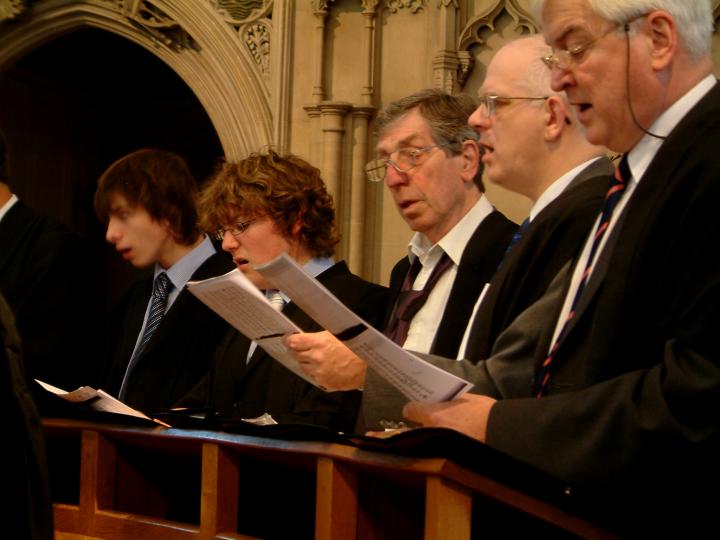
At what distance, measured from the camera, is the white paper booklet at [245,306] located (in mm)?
2520

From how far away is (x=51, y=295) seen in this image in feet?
14.5

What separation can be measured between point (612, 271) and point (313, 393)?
161 cm

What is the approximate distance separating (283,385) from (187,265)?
3.24ft

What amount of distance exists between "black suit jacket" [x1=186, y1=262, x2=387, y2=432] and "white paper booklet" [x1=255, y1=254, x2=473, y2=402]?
1.28 metres

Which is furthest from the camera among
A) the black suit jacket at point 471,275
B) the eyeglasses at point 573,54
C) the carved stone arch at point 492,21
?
the carved stone arch at point 492,21

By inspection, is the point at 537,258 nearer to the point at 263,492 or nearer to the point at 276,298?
the point at 263,492

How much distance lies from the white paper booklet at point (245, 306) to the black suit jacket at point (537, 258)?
41cm

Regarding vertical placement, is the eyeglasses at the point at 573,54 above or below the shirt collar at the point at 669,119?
above

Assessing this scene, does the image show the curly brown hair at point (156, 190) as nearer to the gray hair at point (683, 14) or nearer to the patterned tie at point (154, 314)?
the patterned tie at point (154, 314)

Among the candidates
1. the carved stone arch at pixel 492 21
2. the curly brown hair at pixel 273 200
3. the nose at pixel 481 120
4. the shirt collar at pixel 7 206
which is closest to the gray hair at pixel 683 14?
the nose at pixel 481 120

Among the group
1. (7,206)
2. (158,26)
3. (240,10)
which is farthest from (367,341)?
(158,26)

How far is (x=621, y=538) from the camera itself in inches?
78.0

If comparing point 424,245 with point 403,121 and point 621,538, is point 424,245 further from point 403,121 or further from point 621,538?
point 621,538

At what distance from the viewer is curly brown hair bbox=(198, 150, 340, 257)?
3.81 meters
